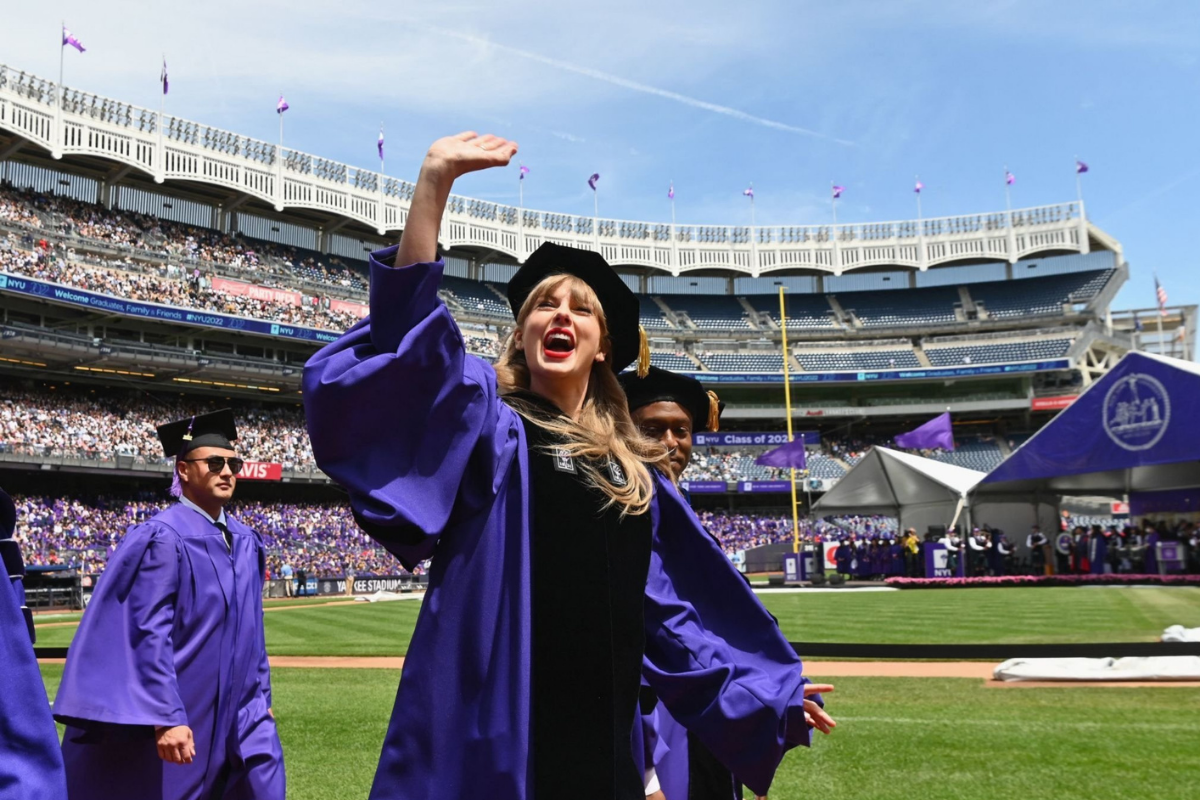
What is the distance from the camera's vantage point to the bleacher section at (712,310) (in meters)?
67.6

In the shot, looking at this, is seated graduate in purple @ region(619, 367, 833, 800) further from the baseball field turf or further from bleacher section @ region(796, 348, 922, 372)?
bleacher section @ region(796, 348, 922, 372)

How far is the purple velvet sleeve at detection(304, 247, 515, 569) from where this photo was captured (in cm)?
202

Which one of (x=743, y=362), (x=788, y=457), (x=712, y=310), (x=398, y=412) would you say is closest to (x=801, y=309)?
(x=712, y=310)

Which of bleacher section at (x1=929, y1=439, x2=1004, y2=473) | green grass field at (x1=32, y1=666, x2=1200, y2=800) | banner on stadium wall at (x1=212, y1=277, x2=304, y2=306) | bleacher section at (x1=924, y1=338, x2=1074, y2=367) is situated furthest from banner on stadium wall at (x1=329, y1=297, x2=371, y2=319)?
green grass field at (x1=32, y1=666, x2=1200, y2=800)

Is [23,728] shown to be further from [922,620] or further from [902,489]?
[902,489]

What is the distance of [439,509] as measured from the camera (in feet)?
6.75

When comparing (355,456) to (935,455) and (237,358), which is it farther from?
(935,455)

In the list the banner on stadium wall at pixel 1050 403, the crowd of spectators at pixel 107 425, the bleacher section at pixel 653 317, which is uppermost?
the bleacher section at pixel 653 317

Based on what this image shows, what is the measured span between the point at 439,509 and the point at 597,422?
65 cm

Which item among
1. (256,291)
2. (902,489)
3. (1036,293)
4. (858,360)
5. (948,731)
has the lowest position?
(948,731)

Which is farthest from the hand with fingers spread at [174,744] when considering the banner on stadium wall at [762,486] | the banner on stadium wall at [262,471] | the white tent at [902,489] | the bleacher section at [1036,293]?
the bleacher section at [1036,293]

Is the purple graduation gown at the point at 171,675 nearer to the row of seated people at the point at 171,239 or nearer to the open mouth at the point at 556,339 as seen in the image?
the open mouth at the point at 556,339

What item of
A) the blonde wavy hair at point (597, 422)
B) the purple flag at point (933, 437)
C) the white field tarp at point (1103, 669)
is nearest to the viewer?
the blonde wavy hair at point (597, 422)

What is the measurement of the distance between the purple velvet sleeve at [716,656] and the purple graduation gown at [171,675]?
2604 mm
